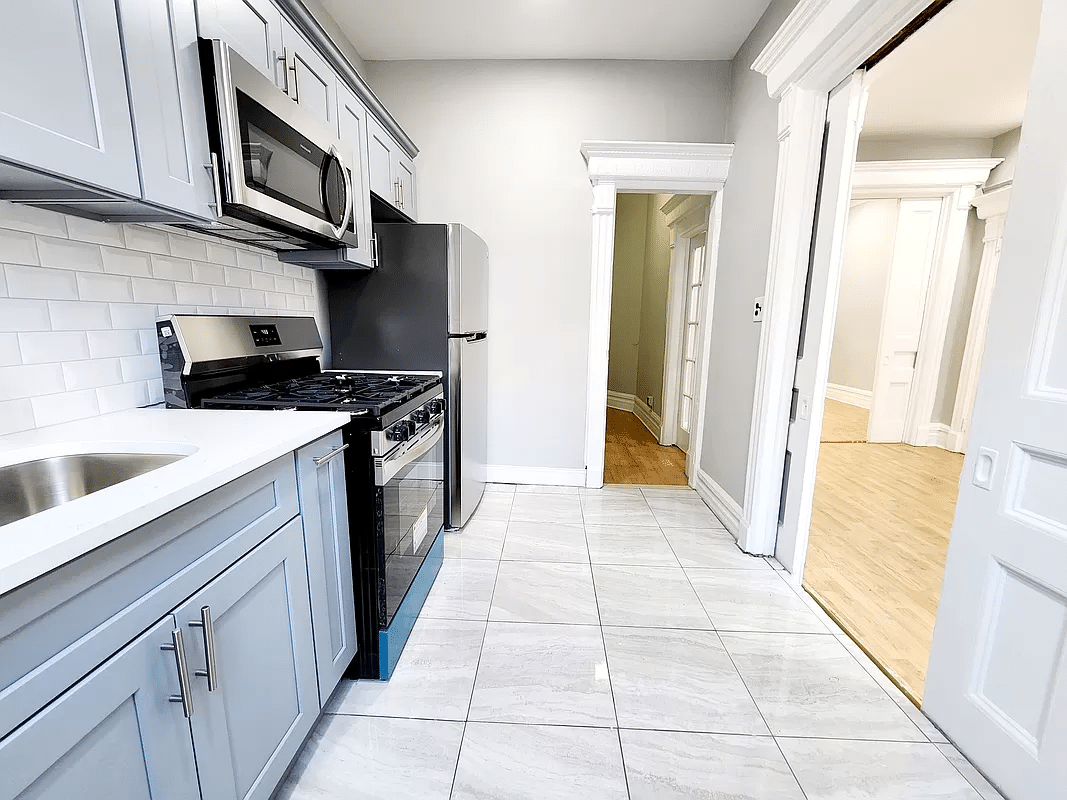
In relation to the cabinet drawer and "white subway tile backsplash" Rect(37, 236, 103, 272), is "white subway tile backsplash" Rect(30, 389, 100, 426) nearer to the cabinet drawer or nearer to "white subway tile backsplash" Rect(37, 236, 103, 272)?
"white subway tile backsplash" Rect(37, 236, 103, 272)

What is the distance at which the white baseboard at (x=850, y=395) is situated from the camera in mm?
5891

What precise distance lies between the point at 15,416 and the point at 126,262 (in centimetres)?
52

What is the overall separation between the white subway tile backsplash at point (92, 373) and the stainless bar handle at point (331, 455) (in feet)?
2.19

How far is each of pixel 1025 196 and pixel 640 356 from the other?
15.2 ft

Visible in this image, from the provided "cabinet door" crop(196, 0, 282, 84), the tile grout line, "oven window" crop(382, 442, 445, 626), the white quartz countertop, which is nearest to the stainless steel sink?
the white quartz countertop

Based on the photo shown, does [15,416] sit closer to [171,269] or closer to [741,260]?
[171,269]

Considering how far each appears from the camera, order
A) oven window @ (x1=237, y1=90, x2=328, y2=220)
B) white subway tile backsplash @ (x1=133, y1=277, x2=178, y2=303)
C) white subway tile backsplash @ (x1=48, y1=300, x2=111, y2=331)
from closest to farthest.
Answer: white subway tile backsplash @ (x1=48, y1=300, x2=111, y2=331) → oven window @ (x1=237, y1=90, x2=328, y2=220) → white subway tile backsplash @ (x1=133, y1=277, x2=178, y2=303)

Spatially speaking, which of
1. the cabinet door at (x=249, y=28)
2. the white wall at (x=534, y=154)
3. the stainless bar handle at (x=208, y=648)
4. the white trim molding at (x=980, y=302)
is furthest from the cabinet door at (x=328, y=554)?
the white trim molding at (x=980, y=302)

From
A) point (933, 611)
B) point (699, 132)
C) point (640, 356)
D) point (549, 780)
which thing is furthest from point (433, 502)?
point (640, 356)

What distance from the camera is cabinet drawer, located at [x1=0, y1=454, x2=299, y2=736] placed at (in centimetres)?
55

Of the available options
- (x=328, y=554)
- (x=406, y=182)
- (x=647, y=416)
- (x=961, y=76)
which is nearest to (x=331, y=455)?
(x=328, y=554)

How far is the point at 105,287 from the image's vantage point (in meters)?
1.28

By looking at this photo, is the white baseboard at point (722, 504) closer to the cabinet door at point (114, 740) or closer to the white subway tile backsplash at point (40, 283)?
the cabinet door at point (114, 740)

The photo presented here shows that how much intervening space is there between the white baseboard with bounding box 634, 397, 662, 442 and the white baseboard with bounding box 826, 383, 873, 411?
2.39 meters
